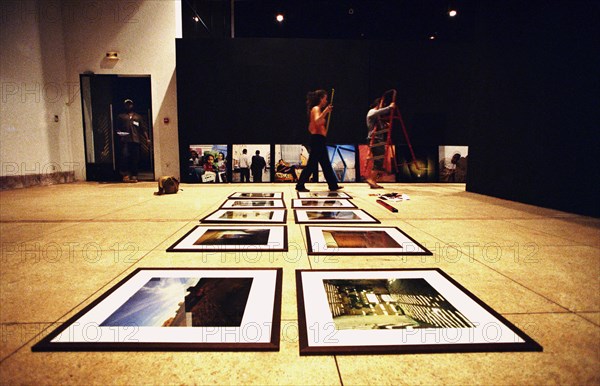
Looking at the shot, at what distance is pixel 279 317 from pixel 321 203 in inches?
98.6

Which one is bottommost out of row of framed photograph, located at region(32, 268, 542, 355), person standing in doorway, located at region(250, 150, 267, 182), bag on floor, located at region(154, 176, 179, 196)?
row of framed photograph, located at region(32, 268, 542, 355)

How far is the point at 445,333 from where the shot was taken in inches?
40.4

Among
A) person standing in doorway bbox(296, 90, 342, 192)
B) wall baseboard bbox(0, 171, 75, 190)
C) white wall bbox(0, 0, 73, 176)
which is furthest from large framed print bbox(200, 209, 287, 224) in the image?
white wall bbox(0, 0, 73, 176)

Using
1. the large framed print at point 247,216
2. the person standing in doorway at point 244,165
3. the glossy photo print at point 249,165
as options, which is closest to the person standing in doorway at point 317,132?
the large framed print at point 247,216

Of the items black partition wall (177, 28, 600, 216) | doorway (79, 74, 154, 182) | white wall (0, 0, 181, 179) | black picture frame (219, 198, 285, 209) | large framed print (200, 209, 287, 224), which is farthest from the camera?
doorway (79, 74, 154, 182)

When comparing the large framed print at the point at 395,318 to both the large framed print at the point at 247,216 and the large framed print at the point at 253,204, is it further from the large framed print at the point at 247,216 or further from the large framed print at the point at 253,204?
the large framed print at the point at 253,204

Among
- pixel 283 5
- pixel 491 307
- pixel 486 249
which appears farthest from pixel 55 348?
pixel 283 5

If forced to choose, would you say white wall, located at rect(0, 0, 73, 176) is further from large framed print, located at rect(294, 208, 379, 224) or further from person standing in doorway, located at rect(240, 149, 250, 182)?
large framed print, located at rect(294, 208, 379, 224)

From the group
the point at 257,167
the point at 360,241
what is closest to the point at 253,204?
the point at 360,241

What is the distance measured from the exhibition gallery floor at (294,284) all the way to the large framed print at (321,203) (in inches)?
15.0

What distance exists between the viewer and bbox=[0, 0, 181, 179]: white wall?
577 cm

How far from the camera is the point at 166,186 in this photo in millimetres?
4555

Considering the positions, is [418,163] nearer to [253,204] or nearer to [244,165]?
[244,165]

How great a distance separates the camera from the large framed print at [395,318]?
0.96 metres
